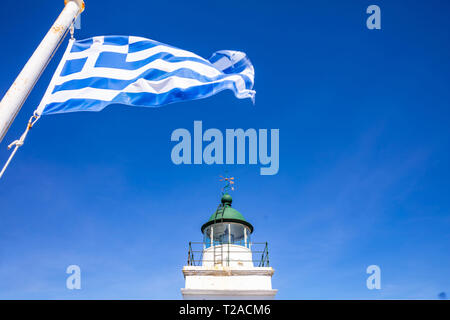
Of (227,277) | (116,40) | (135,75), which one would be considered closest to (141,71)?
(135,75)

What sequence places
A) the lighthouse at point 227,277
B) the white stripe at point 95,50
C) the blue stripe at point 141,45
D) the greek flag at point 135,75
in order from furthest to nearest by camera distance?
the lighthouse at point 227,277
the blue stripe at point 141,45
the white stripe at point 95,50
the greek flag at point 135,75

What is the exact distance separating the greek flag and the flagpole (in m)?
1.05

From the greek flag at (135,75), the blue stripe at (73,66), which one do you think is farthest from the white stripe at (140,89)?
the blue stripe at (73,66)

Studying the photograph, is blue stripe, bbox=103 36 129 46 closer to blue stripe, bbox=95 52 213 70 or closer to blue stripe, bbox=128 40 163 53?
blue stripe, bbox=128 40 163 53

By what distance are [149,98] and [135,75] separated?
0.73m

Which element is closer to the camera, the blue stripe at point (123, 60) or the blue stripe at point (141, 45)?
the blue stripe at point (123, 60)

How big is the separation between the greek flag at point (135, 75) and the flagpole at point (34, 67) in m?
1.05

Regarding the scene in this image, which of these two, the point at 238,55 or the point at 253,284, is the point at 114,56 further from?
the point at 253,284

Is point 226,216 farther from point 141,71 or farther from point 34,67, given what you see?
point 34,67

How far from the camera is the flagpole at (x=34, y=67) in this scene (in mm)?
5535

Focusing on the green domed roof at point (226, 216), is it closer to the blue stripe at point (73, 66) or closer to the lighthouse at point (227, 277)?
the lighthouse at point (227, 277)
